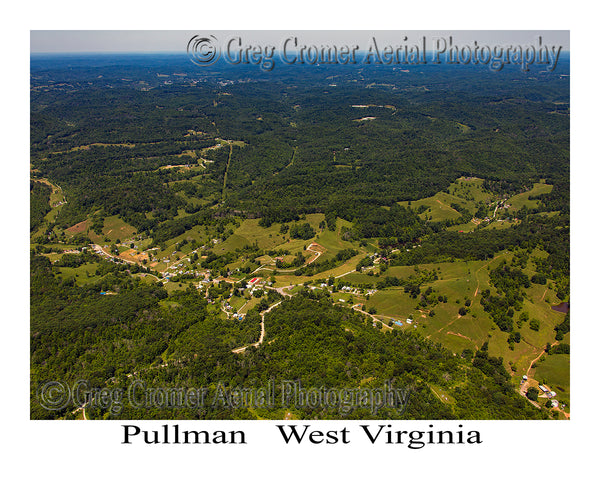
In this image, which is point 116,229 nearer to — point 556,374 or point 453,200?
point 453,200

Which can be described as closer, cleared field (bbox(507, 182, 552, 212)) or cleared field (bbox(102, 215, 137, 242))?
cleared field (bbox(102, 215, 137, 242))

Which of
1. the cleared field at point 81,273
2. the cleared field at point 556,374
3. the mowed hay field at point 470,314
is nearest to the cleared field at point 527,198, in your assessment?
the mowed hay field at point 470,314

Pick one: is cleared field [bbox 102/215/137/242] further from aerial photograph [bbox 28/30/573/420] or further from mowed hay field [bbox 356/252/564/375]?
mowed hay field [bbox 356/252/564/375]

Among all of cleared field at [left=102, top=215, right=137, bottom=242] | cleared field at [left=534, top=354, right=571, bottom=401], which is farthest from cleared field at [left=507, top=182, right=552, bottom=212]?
cleared field at [left=102, top=215, right=137, bottom=242]

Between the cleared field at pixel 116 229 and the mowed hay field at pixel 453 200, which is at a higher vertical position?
the mowed hay field at pixel 453 200

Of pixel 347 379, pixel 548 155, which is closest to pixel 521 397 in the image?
pixel 347 379

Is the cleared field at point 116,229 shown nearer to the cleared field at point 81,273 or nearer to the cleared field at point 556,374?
the cleared field at point 81,273

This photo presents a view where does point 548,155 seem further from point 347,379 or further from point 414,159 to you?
point 347,379

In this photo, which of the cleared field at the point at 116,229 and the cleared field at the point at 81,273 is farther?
the cleared field at the point at 116,229
